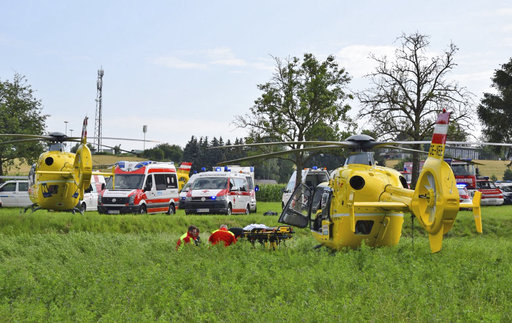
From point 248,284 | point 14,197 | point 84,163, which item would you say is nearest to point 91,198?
point 14,197

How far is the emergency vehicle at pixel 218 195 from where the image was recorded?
84.6 feet

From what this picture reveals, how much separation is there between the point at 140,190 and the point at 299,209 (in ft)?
41.0

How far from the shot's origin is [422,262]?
12.0 metres

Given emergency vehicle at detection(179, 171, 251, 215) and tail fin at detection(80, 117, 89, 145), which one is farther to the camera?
emergency vehicle at detection(179, 171, 251, 215)

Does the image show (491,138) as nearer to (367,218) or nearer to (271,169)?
(367,218)

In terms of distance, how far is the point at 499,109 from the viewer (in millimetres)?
45156

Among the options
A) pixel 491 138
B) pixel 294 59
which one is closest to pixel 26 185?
pixel 294 59

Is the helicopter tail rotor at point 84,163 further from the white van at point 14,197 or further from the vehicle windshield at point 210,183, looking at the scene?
the white van at point 14,197

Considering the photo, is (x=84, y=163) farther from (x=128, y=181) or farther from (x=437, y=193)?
(x=437, y=193)

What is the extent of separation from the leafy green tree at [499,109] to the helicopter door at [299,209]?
33.4m

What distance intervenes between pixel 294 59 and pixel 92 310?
3514 cm

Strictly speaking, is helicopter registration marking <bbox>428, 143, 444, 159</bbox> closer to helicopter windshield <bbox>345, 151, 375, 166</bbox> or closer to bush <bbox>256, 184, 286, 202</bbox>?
helicopter windshield <bbox>345, 151, 375, 166</bbox>

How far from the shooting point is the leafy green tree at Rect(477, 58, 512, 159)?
43.9 meters

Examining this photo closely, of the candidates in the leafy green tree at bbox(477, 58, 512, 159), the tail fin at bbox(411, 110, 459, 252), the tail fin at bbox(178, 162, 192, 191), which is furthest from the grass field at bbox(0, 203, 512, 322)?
the leafy green tree at bbox(477, 58, 512, 159)
